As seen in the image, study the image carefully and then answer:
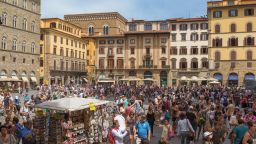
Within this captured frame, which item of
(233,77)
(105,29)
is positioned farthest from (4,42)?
(233,77)

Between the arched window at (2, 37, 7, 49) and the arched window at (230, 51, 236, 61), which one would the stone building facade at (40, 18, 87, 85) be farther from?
the arched window at (230, 51, 236, 61)

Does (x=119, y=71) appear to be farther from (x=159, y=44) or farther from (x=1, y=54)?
(x=1, y=54)

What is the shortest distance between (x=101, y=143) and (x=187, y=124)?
3596 millimetres

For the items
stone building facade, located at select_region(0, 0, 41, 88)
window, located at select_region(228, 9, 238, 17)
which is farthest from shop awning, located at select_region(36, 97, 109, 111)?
window, located at select_region(228, 9, 238, 17)

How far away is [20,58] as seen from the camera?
48188 millimetres

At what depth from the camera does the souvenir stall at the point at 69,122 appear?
38.5 feet

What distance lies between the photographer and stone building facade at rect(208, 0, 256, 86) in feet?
179

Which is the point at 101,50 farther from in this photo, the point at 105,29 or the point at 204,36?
the point at 204,36

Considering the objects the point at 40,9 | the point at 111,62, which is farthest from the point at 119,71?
the point at 40,9

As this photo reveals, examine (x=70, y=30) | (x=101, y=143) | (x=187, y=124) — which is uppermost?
(x=70, y=30)

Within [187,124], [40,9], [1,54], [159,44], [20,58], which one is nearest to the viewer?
[187,124]

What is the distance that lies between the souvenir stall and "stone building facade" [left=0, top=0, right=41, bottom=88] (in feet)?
104

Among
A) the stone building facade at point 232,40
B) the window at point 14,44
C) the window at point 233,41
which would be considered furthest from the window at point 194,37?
the window at point 14,44

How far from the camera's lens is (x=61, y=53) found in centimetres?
6334
